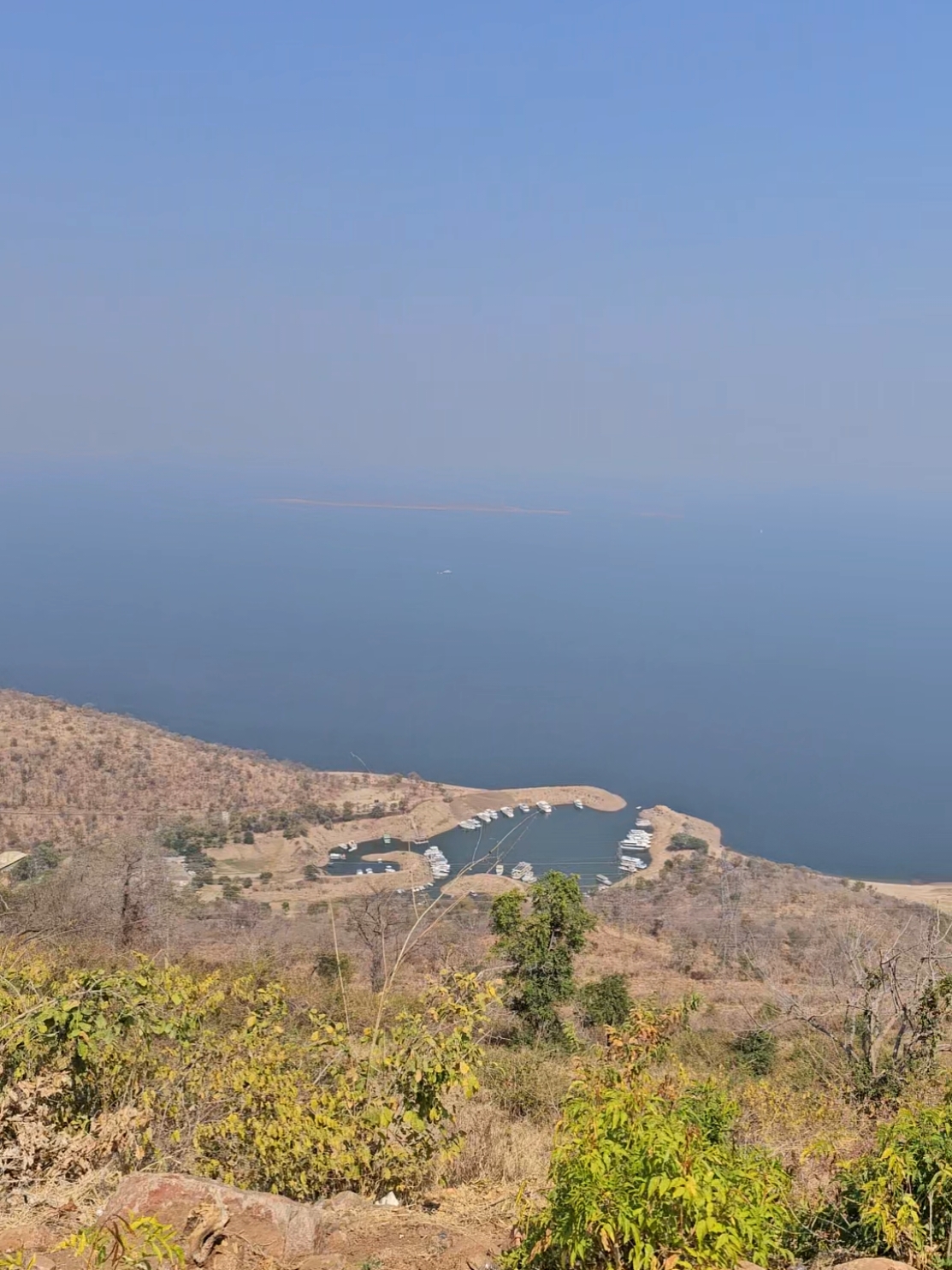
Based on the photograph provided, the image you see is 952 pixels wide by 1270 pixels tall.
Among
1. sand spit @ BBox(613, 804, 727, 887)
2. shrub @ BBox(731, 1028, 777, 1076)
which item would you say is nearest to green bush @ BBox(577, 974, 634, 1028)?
shrub @ BBox(731, 1028, 777, 1076)

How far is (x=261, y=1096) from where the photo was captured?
4.32 metres

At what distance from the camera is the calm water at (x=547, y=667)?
47.9m

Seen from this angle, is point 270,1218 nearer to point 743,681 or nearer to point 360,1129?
point 360,1129

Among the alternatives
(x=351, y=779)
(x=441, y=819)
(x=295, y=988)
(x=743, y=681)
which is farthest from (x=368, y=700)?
(x=295, y=988)

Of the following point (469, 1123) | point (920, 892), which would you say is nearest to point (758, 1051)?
point (469, 1123)

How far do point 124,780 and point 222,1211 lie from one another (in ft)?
100

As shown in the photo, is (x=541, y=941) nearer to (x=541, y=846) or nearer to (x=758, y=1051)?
(x=758, y=1051)

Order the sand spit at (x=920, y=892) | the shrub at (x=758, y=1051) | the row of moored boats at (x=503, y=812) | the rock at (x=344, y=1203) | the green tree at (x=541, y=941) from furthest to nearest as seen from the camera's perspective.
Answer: the row of moored boats at (x=503, y=812) < the sand spit at (x=920, y=892) < the green tree at (x=541, y=941) < the shrub at (x=758, y=1051) < the rock at (x=344, y=1203)

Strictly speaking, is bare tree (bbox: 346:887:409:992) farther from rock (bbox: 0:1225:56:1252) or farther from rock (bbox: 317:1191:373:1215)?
rock (bbox: 0:1225:56:1252)

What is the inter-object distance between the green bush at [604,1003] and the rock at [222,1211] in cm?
999

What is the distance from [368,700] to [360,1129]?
5773cm

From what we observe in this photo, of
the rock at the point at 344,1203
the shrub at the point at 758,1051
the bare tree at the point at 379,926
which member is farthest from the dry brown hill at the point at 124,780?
the rock at the point at 344,1203

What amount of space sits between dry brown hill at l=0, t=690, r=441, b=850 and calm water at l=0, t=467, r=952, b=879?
6.56 metres

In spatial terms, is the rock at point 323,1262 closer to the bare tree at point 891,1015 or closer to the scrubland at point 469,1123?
the scrubland at point 469,1123
